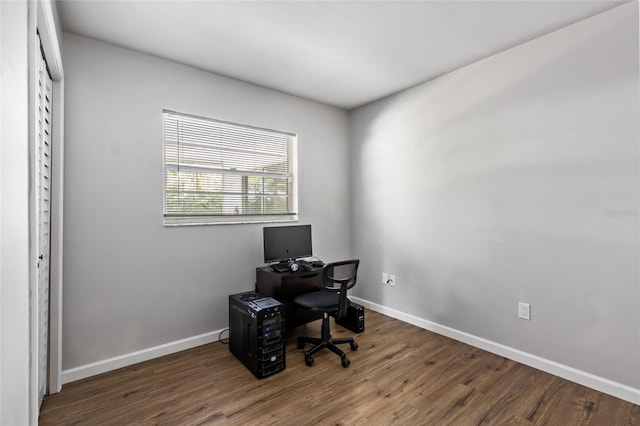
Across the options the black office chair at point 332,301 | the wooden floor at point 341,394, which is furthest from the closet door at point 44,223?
the black office chair at point 332,301

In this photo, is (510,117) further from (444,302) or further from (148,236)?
(148,236)

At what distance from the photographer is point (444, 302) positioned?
319 centimetres

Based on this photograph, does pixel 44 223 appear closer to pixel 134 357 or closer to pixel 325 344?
pixel 134 357

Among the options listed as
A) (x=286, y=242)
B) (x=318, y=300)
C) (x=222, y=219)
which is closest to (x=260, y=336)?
(x=318, y=300)

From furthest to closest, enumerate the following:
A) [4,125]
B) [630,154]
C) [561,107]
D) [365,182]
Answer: [365,182] < [561,107] < [630,154] < [4,125]

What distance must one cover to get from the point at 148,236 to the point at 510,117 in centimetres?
335

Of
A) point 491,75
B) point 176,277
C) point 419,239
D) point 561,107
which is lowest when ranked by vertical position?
point 176,277

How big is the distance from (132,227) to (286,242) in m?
1.43

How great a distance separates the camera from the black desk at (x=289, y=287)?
116 inches

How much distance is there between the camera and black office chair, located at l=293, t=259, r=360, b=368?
2609 mm

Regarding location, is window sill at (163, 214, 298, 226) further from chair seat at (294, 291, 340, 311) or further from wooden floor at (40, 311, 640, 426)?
wooden floor at (40, 311, 640, 426)

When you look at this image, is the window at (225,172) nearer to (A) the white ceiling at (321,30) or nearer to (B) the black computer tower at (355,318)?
(A) the white ceiling at (321,30)

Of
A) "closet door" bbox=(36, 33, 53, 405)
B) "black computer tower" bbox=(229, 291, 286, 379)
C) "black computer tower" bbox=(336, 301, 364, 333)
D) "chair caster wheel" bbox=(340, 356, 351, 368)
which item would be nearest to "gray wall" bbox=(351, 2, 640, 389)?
"black computer tower" bbox=(336, 301, 364, 333)

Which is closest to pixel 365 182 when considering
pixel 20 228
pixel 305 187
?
pixel 305 187
